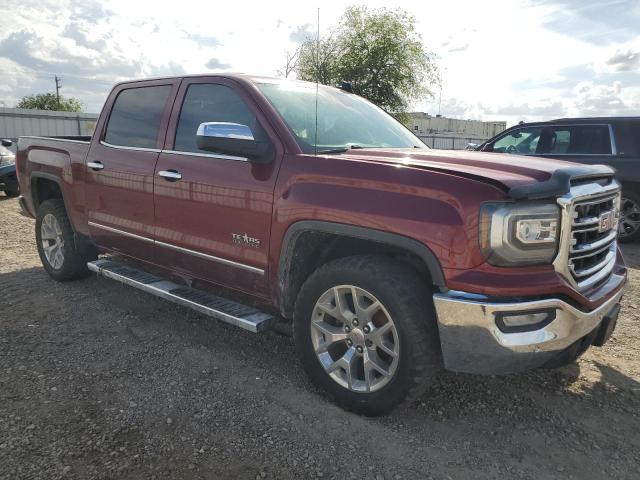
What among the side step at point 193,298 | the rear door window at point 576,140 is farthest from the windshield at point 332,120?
the rear door window at point 576,140

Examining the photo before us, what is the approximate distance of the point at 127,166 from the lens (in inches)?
163

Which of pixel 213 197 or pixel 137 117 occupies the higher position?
pixel 137 117

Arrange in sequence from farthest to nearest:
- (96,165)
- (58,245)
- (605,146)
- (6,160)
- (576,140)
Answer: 1. (6,160)
2. (576,140)
3. (605,146)
4. (58,245)
5. (96,165)

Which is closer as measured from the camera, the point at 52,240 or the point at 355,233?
the point at 355,233

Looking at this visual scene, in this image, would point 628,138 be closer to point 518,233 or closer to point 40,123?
A: point 518,233

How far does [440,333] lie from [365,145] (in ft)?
4.98

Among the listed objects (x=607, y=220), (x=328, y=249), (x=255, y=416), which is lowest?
(x=255, y=416)

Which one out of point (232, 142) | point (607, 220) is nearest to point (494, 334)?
point (607, 220)

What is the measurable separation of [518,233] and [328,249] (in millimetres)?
1176

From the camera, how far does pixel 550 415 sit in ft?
10.0

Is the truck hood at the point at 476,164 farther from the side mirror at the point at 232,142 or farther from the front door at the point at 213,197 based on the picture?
the front door at the point at 213,197

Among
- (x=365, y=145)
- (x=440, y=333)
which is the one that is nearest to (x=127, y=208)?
(x=365, y=145)

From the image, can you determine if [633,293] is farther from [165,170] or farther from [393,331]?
[165,170]

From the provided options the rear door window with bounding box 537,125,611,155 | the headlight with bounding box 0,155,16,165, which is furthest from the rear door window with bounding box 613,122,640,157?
the headlight with bounding box 0,155,16,165
